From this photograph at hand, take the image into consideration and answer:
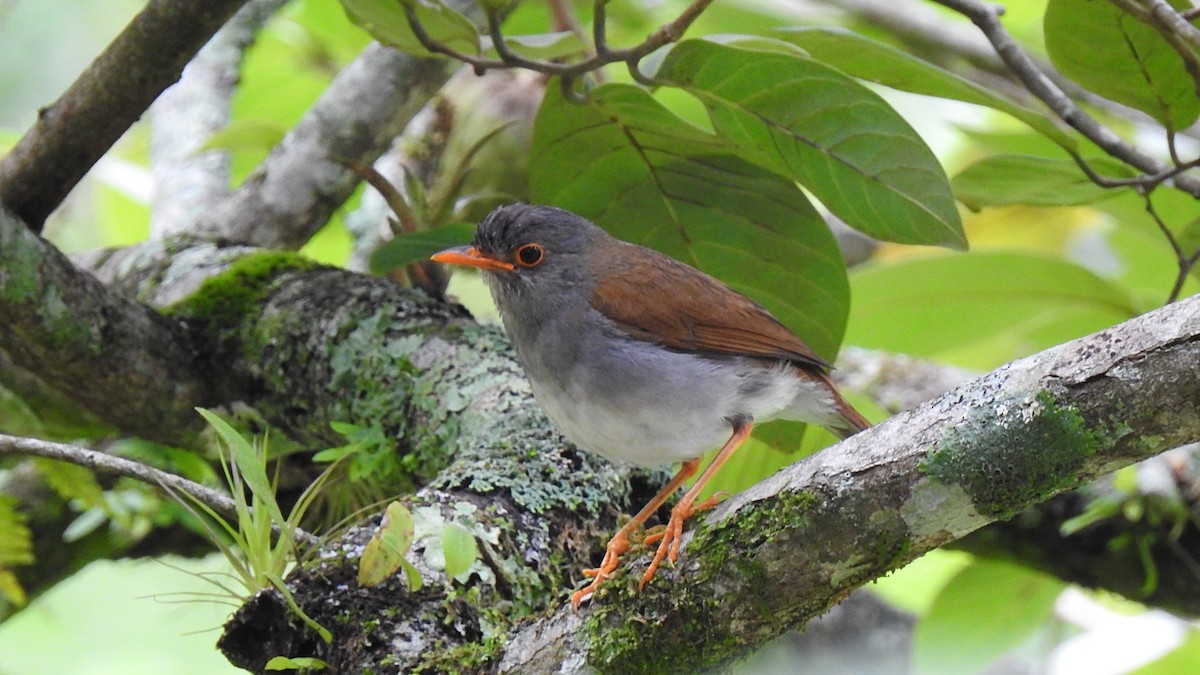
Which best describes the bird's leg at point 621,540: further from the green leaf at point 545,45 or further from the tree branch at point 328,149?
the tree branch at point 328,149

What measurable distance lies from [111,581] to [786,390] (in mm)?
4560

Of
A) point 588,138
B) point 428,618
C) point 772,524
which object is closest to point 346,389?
point 588,138

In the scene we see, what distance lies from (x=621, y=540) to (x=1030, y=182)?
4.53ft

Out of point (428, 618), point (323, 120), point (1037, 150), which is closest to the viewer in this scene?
point (428, 618)

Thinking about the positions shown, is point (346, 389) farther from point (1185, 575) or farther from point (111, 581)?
point (111, 581)

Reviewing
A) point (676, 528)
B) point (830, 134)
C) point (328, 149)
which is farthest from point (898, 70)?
point (328, 149)

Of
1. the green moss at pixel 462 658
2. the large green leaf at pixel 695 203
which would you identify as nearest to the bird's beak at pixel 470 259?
the large green leaf at pixel 695 203

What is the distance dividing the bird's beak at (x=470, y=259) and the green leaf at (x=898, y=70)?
0.91 m

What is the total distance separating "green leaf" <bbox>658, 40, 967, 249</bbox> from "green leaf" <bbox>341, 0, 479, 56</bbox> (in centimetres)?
49

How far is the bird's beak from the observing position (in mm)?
2791

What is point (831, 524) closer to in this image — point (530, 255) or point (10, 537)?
point (530, 255)

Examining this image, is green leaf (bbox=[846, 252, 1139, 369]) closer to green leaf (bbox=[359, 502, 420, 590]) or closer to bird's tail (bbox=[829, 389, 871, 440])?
bird's tail (bbox=[829, 389, 871, 440])

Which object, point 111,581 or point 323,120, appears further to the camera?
point 111,581

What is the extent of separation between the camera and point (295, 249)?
3.83m
